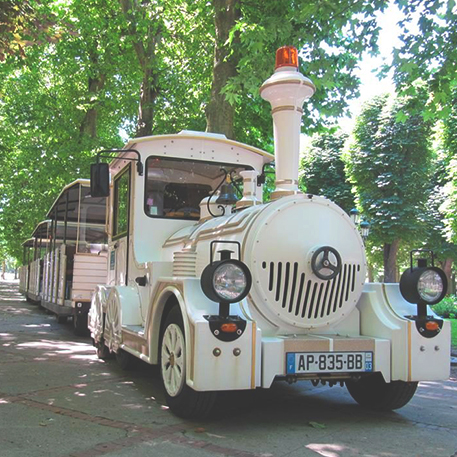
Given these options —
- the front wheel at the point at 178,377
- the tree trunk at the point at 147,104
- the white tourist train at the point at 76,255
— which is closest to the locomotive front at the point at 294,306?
the front wheel at the point at 178,377

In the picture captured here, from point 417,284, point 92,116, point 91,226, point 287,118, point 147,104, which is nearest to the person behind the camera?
point 417,284

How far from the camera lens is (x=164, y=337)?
4539mm

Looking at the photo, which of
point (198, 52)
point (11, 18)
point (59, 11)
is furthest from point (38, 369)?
point (59, 11)

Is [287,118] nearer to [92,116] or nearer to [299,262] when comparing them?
[299,262]

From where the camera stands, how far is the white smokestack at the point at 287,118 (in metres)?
4.88

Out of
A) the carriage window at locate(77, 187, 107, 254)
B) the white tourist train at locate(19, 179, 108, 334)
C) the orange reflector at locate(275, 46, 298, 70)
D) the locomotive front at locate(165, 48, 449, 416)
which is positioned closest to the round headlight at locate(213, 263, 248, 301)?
the locomotive front at locate(165, 48, 449, 416)

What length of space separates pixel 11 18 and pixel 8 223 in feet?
75.1

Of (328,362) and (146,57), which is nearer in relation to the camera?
(328,362)

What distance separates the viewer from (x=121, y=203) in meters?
6.84

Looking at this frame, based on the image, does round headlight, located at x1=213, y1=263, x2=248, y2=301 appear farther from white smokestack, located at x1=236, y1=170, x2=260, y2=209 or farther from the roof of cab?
the roof of cab

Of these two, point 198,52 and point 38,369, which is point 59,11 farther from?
point 38,369

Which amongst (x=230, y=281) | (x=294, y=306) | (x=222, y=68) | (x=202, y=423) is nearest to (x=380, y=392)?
(x=294, y=306)

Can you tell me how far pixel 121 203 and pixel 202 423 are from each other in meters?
3.41

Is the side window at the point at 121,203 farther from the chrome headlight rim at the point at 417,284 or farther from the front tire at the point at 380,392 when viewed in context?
the chrome headlight rim at the point at 417,284
